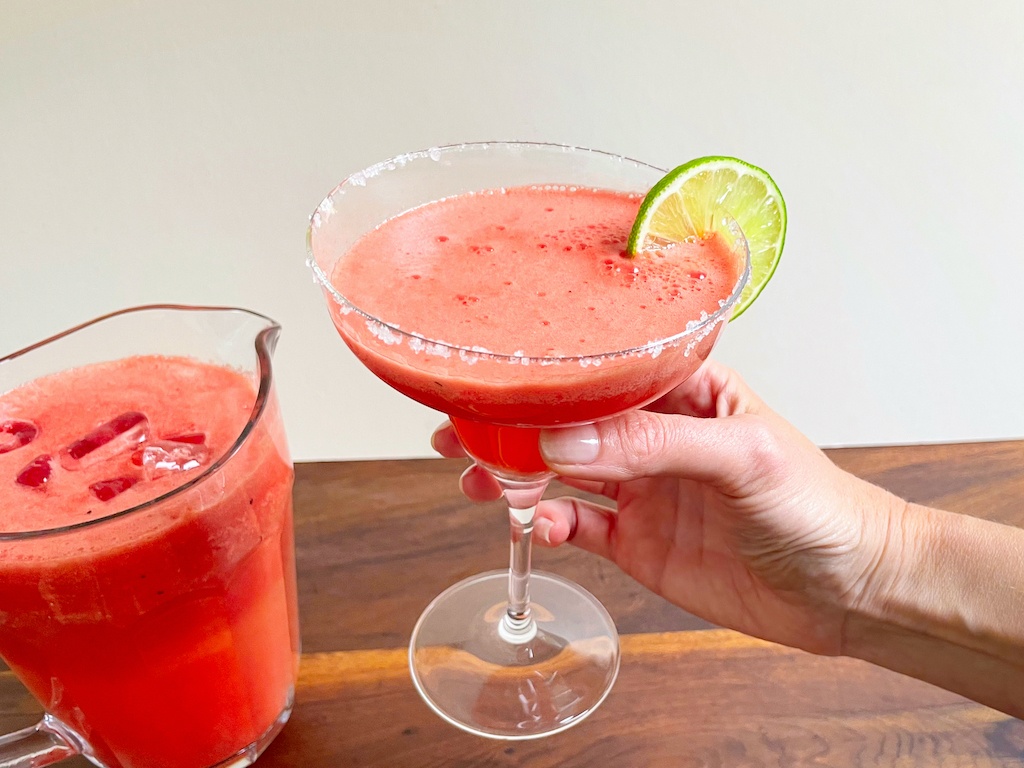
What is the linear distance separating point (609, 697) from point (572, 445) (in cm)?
39

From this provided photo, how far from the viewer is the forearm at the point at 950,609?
1.01m

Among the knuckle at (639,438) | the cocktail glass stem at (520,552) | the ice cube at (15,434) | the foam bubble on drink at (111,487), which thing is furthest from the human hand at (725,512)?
the ice cube at (15,434)

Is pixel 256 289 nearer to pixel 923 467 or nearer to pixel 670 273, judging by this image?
pixel 670 273

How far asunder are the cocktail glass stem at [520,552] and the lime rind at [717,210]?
0.35 metres

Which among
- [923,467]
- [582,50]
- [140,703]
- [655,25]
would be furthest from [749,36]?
[140,703]

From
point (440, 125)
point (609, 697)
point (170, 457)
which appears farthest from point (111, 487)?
point (440, 125)

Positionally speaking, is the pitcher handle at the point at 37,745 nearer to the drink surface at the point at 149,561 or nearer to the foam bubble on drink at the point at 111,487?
the drink surface at the point at 149,561

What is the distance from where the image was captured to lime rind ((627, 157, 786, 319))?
89 centimetres

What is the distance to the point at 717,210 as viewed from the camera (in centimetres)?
94

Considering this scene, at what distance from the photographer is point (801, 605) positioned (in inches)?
43.9

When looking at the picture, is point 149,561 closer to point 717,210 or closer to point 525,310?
point 525,310

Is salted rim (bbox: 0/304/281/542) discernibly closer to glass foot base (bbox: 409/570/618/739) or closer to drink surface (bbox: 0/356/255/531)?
drink surface (bbox: 0/356/255/531)

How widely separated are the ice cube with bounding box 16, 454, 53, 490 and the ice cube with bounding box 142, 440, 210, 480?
0.09 meters

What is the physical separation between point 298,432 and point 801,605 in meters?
1.22
